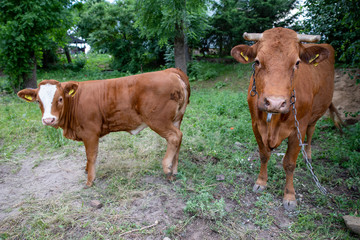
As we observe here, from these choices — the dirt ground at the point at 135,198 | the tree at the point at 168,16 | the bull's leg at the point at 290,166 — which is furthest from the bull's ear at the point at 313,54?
the tree at the point at 168,16

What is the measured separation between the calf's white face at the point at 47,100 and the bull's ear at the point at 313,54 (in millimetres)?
3291

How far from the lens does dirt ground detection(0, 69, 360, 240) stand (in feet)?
9.32

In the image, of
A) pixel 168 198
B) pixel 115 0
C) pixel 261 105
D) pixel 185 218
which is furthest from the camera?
pixel 115 0

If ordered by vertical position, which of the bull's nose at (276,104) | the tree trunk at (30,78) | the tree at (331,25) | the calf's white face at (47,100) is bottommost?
the tree trunk at (30,78)

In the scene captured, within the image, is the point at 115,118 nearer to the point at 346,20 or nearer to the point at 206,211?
the point at 206,211

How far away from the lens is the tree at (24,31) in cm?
843

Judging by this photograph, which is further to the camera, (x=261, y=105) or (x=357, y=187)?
(x=357, y=187)

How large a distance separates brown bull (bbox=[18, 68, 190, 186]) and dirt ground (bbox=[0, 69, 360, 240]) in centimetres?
42

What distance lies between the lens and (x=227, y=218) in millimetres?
3010

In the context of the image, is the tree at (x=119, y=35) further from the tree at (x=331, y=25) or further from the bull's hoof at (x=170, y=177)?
the bull's hoof at (x=170, y=177)

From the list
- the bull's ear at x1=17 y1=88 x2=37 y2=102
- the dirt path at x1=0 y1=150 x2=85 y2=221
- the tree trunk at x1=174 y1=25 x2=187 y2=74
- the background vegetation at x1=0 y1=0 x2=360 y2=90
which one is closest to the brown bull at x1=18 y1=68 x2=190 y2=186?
the bull's ear at x1=17 y1=88 x2=37 y2=102

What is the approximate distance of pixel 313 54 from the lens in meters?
2.77

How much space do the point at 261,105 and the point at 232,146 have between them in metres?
2.58

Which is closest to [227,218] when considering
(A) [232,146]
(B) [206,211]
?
(B) [206,211]
